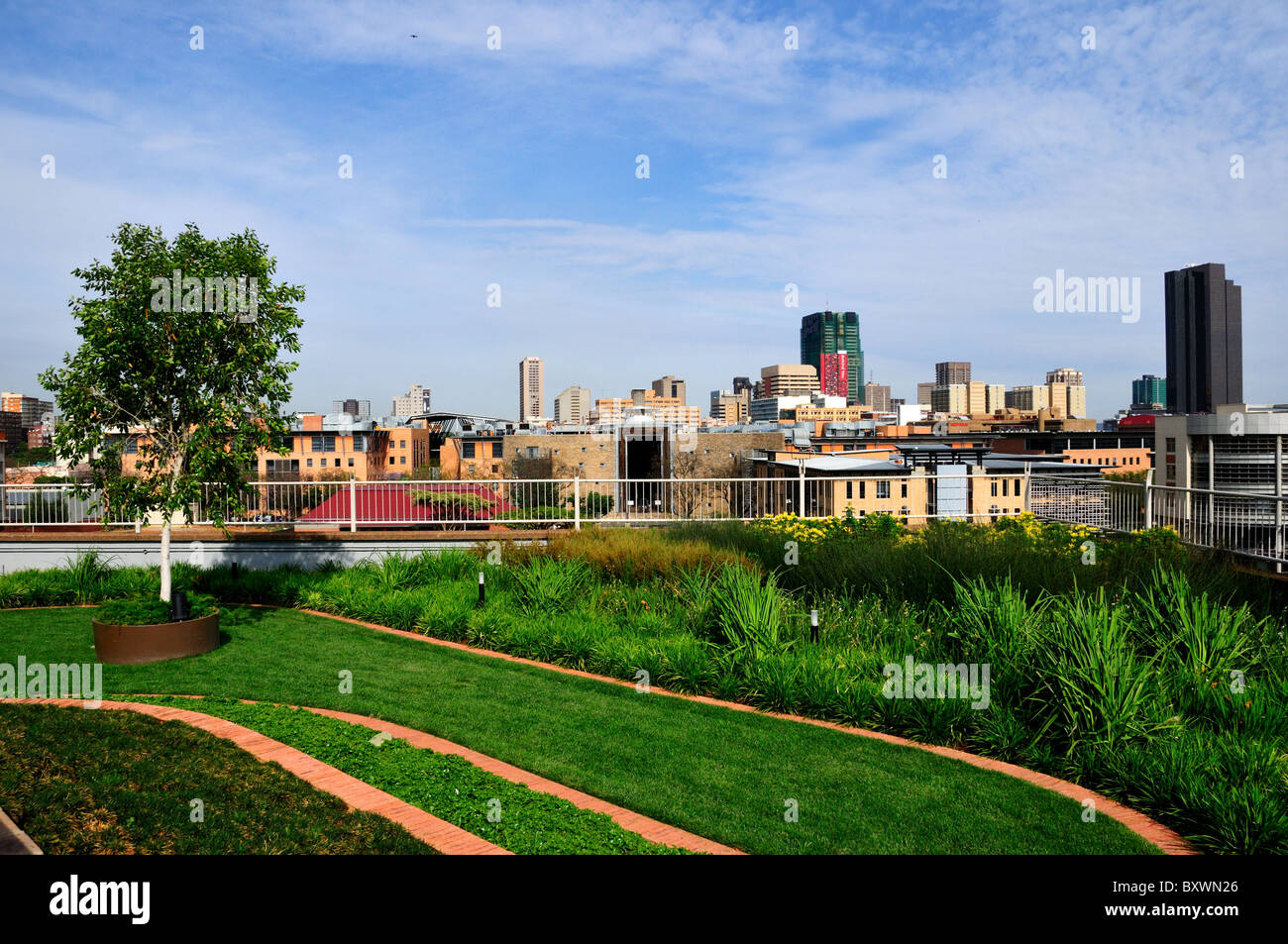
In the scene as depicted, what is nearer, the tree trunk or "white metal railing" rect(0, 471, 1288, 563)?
the tree trunk

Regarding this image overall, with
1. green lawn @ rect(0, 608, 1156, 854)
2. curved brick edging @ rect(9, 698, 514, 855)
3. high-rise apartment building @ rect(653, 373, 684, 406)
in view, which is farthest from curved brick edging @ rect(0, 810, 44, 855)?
high-rise apartment building @ rect(653, 373, 684, 406)

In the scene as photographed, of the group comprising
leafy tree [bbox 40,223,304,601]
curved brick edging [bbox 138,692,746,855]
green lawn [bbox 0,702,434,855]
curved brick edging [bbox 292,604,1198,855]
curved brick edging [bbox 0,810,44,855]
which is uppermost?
leafy tree [bbox 40,223,304,601]

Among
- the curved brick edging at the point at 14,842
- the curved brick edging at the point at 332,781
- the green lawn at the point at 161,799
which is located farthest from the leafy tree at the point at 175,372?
the curved brick edging at the point at 14,842

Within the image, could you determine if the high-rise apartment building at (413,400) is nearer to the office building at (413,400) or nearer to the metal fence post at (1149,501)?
the office building at (413,400)

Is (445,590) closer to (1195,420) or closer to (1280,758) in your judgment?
(1280,758)

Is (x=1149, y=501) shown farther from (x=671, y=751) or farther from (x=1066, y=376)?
(x=1066, y=376)

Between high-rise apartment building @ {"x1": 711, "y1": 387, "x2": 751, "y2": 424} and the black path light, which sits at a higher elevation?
high-rise apartment building @ {"x1": 711, "y1": 387, "x2": 751, "y2": 424}

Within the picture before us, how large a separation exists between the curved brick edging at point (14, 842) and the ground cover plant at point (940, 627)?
472 centimetres

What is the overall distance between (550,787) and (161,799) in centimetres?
225

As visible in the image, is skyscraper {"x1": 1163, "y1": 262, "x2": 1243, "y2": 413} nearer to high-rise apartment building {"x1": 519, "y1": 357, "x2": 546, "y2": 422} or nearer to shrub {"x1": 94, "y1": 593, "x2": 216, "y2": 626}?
shrub {"x1": 94, "y1": 593, "x2": 216, "y2": 626}

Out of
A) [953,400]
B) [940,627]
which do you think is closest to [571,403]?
[953,400]

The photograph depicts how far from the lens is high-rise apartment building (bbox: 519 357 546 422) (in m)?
172

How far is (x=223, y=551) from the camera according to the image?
13469 mm

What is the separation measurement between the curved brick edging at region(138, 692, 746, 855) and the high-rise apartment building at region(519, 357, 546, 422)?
163 metres
